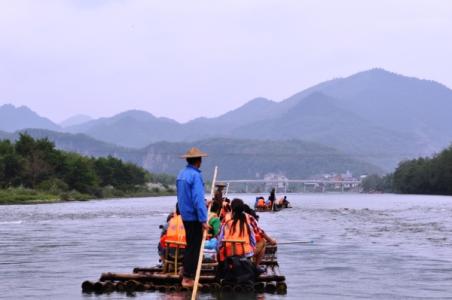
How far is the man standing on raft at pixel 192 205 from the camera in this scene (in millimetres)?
15469

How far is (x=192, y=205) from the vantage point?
15648mm

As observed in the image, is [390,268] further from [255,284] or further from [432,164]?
[432,164]

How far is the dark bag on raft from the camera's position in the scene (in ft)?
55.1

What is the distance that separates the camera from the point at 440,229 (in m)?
43.2

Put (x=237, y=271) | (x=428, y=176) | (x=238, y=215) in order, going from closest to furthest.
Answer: (x=237, y=271) < (x=238, y=215) < (x=428, y=176)

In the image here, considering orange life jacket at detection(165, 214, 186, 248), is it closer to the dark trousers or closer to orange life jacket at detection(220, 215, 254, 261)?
orange life jacket at detection(220, 215, 254, 261)

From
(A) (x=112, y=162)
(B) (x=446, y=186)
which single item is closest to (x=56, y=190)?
(A) (x=112, y=162)

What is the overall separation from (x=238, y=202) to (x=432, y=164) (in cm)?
15829

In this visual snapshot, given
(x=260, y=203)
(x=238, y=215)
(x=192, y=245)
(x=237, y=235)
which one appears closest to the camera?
(x=192, y=245)

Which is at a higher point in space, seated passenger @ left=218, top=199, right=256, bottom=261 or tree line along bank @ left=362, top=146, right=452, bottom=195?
tree line along bank @ left=362, top=146, right=452, bottom=195

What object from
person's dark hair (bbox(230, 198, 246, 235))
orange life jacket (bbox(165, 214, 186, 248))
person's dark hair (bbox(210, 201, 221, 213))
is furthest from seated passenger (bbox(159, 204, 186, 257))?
person's dark hair (bbox(210, 201, 221, 213))

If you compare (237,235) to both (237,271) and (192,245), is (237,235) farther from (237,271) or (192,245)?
(192,245)

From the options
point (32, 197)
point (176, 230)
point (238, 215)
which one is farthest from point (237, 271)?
point (32, 197)

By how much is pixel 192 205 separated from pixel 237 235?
1.97 metres
